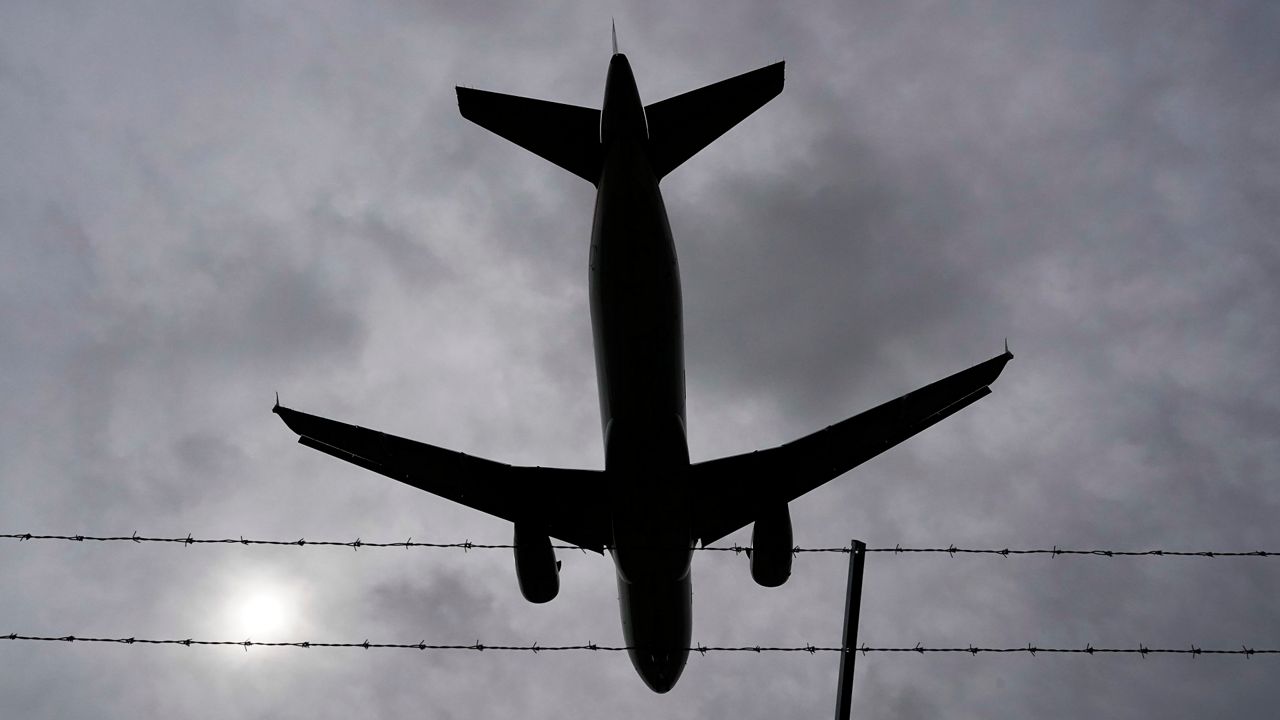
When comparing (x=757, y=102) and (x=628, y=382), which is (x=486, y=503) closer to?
(x=628, y=382)

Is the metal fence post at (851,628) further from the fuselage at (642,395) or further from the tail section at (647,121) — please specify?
the tail section at (647,121)

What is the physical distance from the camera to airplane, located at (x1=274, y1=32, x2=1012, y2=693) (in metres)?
19.2

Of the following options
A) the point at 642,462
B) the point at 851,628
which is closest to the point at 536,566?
the point at 642,462

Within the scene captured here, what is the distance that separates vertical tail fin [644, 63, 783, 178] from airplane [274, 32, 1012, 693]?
3.09 metres

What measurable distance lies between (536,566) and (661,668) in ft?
15.7

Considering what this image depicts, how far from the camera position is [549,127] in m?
24.8

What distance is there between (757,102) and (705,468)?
11.1 m

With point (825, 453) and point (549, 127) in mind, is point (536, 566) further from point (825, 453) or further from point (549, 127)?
point (549, 127)

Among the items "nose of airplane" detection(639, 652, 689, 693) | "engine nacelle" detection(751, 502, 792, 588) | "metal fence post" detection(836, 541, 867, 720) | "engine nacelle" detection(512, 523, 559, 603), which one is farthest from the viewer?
"nose of airplane" detection(639, 652, 689, 693)

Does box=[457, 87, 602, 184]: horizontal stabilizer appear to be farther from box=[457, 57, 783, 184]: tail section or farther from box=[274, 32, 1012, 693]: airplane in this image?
box=[274, 32, 1012, 693]: airplane

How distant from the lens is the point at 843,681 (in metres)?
10.3

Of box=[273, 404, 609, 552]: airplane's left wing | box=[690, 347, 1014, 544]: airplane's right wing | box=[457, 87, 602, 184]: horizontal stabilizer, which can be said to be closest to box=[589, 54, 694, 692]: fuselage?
box=[690, 347, 1014, 544]: airplane's right wing

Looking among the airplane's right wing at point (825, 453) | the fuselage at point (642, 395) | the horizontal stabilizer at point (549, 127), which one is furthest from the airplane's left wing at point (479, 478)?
the horizontal stabilizer at point (549, 127)

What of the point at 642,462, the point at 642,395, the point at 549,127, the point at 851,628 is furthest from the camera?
the point at 549,127
